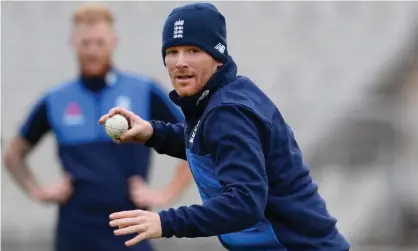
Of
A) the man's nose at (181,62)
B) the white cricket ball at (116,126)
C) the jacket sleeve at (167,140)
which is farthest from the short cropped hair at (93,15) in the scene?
the man's nose at (181,62)

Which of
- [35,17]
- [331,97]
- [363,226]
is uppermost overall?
[35,17]

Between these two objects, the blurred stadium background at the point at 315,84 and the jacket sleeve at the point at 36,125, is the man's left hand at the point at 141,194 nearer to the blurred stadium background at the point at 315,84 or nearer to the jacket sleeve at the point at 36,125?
the jacket sleeve at the point at 36,125

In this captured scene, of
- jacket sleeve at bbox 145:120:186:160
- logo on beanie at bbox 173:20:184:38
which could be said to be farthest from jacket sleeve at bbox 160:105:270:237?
jacket sleeve at bbox 145:120:186:160

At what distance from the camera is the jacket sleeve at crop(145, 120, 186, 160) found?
12.9 feet

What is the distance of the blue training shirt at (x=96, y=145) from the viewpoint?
5.94m

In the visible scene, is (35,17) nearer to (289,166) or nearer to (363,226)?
(363,226)

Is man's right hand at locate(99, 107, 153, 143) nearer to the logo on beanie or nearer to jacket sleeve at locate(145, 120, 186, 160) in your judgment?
jacket sleeve at locate(145, 120, 186, 160)

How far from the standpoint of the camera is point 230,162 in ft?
10.6

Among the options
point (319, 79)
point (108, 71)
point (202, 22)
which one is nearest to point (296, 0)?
point (319, 79)

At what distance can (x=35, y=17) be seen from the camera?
9.84 m

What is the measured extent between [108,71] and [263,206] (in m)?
3.01

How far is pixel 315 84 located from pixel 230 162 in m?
6.58

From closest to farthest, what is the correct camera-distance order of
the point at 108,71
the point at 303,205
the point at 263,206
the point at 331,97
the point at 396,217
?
the point at 263,206 < the point at 303,205 < the point at 108,71 < the point at 396,217 < the point at 331,97

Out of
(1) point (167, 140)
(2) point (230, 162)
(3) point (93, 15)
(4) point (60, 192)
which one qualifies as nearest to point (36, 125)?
(4) point (60, 192)
